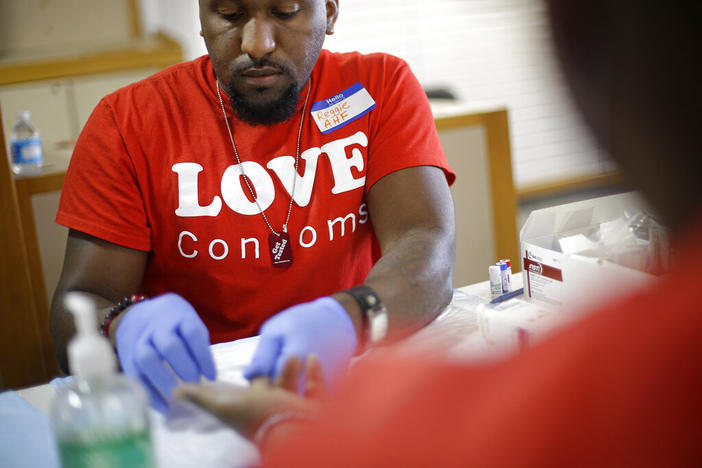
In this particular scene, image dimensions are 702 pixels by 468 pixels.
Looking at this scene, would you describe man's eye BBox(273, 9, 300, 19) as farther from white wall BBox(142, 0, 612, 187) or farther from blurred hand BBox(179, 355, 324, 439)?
white wall BBox(142, 0, 612, 187)

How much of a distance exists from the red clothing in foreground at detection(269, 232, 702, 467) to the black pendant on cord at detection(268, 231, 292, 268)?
937 millimetres

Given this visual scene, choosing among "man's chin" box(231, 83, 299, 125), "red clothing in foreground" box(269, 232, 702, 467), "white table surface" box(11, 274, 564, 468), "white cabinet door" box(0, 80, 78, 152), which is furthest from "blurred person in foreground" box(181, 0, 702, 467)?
"white cabinet door" box(0, 80, 78, 152)

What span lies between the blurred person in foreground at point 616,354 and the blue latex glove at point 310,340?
394mm

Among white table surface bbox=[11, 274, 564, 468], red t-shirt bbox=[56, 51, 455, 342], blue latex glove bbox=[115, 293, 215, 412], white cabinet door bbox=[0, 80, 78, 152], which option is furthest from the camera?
white cabinet door bbox=[0, 80, 78, 152]

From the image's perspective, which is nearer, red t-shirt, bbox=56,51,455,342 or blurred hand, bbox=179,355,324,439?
blurred hand, bbox=179,355,324,439

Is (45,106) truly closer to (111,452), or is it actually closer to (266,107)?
(266,107)

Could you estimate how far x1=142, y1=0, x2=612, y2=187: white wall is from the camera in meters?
3.46

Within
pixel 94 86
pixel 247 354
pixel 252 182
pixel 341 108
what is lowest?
pixel 247 354

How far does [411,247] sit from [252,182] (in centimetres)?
34

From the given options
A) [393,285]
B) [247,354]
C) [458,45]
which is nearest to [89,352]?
[247,354]

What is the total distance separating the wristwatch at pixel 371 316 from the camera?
1.04m

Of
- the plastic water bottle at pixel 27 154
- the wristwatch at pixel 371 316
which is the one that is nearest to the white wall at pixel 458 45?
the plastic water bottle at pixel 27 154

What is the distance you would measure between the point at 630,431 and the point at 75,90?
11.2 feet

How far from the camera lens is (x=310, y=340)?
91cm
